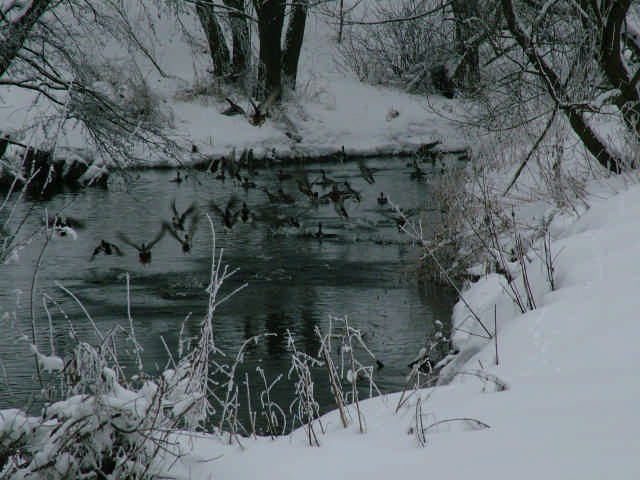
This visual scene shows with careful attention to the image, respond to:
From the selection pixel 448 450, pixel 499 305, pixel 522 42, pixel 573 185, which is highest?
pixel 522 42

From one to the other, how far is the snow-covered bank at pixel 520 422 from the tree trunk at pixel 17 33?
20.2 ft

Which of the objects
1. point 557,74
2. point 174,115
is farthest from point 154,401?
point 174,115

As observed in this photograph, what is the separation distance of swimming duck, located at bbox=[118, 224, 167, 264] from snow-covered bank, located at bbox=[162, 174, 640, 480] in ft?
24.1

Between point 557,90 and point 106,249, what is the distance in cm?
623

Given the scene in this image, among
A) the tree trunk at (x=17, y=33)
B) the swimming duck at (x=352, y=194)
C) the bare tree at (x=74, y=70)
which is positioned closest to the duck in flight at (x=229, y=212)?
the swimming duck at (x=352, y=194)

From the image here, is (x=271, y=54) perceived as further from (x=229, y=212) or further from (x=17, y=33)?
(x=17, y=33)

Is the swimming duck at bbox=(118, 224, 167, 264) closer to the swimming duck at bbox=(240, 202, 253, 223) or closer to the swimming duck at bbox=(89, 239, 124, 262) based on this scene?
the swimming duck at bbox=(89, 239, 124, 262)

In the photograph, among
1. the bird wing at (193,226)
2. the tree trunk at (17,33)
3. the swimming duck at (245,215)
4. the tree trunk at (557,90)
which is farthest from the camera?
the swimming duck at (245,215)

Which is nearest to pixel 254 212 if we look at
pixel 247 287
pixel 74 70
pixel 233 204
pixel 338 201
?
pixel 233 204

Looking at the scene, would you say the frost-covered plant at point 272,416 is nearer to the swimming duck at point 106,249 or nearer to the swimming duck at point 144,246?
the swimming duck at point 144,246

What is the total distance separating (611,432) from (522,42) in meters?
6.82

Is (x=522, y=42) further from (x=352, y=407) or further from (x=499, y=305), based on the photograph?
(x=352, y=407)

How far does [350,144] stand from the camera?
77.6ft

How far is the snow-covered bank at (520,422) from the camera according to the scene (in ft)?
8.91
